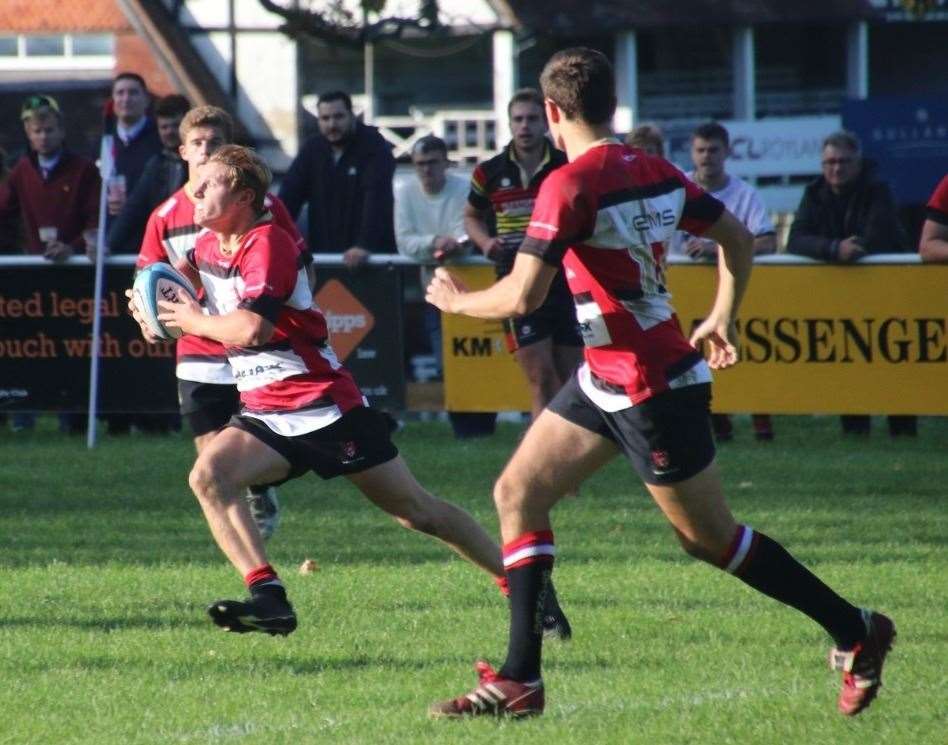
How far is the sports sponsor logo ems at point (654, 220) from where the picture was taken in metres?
5.79

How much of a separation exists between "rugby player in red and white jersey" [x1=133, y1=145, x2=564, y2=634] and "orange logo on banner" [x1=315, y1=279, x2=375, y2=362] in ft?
21.8

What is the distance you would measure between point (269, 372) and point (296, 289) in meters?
0.30

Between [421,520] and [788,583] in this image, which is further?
[421,520]

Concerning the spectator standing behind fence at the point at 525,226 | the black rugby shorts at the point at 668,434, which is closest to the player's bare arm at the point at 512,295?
the black rugby shorts at the point at 668,434

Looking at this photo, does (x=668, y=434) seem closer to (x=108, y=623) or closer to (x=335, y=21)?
(x=108, y=623)

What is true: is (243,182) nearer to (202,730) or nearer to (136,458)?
(202,730)

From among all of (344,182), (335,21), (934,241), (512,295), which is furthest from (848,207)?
(335,21)

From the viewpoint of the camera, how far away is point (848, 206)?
13328 millimetres

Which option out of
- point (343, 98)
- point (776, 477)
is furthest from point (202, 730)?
point (343, 98)

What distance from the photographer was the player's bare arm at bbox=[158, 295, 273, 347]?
21.2ft

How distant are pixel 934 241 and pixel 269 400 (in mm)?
6105

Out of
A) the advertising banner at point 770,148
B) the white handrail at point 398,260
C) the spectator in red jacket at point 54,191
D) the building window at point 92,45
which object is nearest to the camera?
the white handrail at point 398,260

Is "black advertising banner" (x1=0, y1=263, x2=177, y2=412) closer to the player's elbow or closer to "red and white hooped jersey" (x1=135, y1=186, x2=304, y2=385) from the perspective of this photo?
"red and white hooped jersey" (x1=135, y1=186, x2=304, y2=385)

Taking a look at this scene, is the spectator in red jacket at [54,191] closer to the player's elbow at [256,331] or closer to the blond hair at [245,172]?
the blond hair at [245,172]
